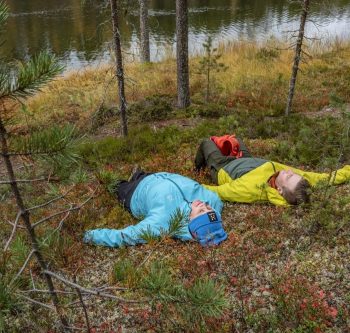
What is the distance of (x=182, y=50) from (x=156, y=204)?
22.0ft

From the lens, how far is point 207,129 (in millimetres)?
9461

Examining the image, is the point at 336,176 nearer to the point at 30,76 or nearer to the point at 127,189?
the point at 127,189

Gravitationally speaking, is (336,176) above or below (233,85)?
above

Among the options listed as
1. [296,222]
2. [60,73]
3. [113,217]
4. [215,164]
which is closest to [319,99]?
[215,164]

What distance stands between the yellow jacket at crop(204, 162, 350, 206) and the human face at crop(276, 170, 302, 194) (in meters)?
0.14

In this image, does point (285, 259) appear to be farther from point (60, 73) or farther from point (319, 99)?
point (319, 99)

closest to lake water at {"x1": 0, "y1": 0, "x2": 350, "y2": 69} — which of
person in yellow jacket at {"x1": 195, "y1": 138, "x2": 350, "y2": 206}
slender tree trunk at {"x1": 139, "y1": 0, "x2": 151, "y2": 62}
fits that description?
slender tree trunk at {"x1": 139, "y1": 0, "x2": 151, "y2": 62}

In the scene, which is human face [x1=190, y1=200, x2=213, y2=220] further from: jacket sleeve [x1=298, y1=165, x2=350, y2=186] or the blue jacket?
jacket sleeve [x1=298, y1=165, x2=350, y2=186]

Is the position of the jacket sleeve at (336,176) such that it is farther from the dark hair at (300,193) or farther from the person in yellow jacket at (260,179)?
the dark hair at (300,193)

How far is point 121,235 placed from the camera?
532 centimetres

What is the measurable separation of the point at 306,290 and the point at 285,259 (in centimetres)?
72

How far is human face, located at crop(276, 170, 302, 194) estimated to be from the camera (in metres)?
5.72

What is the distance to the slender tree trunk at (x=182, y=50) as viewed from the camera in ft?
35.6

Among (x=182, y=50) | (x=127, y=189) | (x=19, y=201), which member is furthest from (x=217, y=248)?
(x=182, y=50)
